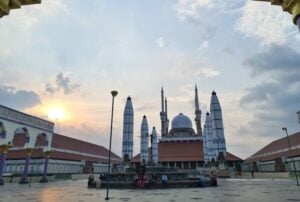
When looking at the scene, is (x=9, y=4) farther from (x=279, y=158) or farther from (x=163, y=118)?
(x=163, y=118)

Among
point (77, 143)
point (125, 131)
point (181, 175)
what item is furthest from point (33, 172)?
point (181, 175)

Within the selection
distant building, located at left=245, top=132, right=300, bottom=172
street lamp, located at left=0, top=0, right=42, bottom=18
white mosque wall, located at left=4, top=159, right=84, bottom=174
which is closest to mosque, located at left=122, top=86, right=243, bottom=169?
distant building, located at left=245, top=132, right=300, bottom=172

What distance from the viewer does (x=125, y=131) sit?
44.7m

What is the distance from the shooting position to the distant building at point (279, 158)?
39.2m

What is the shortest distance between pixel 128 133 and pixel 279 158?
2824 cm

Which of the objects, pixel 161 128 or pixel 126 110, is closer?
pixel 126 110

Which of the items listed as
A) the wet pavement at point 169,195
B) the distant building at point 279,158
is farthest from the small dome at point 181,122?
the wet pavement at point 169,195

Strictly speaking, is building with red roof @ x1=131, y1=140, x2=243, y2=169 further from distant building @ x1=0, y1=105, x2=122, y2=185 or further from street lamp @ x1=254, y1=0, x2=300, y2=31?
street lamp @ x1=254, y1=0, x2=300, y2=31

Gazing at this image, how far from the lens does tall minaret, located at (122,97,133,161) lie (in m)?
43.5

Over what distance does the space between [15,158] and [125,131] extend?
20905 mm

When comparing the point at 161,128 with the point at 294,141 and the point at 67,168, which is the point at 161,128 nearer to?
the point at 67,168

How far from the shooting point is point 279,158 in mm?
42812

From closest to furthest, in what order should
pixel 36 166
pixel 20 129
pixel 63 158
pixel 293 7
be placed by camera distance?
pixel 293 7, pixel 20 129, pixel 36 166, pixel 63 158

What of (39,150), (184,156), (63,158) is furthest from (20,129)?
(184,156)
